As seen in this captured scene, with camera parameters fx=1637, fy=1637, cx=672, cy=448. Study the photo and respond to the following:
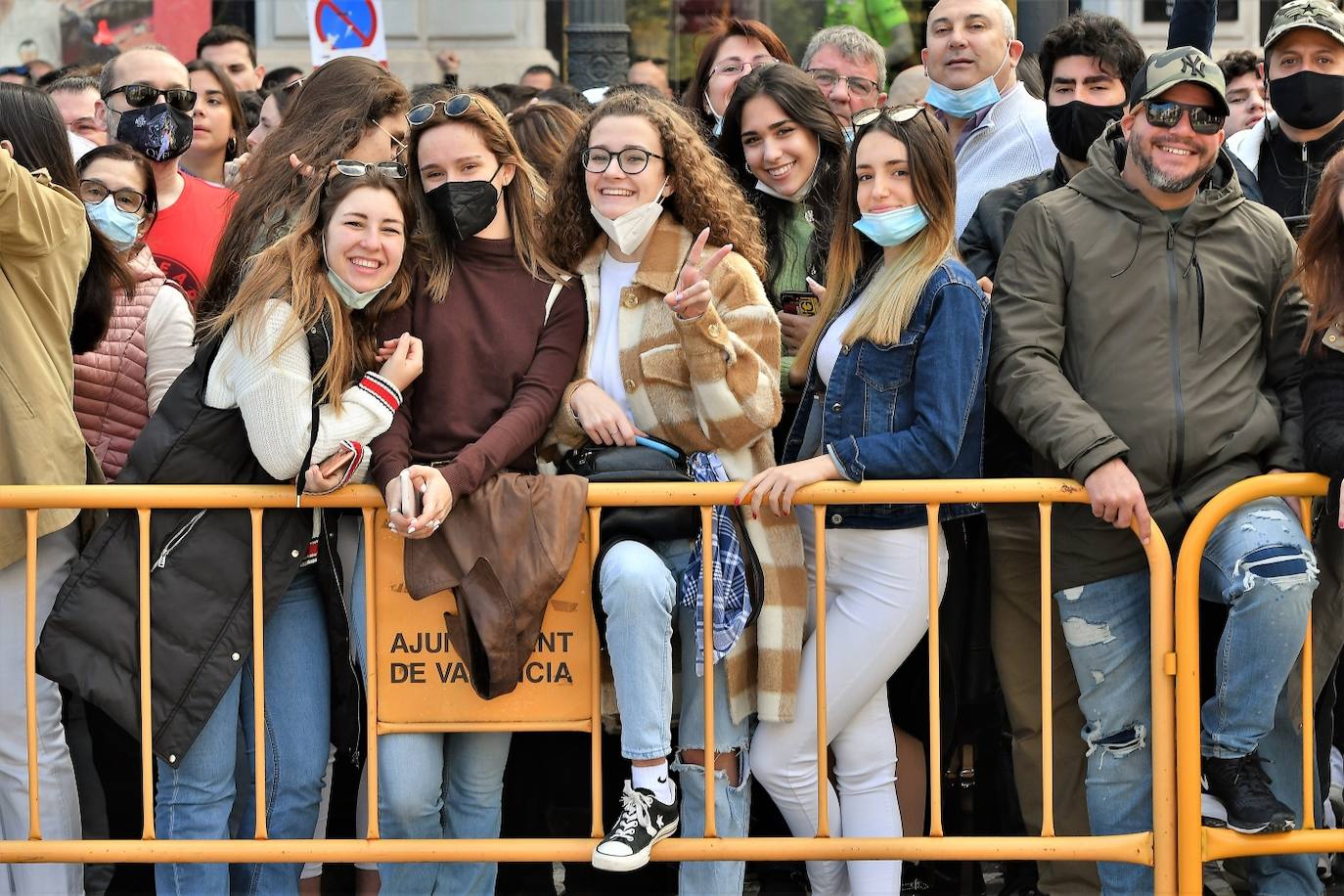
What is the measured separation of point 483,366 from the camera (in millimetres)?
4406

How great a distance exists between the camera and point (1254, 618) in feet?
13.6

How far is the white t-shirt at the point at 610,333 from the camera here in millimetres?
4531

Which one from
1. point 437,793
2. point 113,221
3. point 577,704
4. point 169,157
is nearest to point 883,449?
point 577,704

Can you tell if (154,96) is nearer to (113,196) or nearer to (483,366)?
(113,196)

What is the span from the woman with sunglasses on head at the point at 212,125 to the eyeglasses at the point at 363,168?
2252 mm

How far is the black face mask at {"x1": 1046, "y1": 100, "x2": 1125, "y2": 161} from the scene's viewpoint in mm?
5129

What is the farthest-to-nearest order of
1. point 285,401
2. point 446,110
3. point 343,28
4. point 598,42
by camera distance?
1. point 598,42
2. point 343,28
3. point 446,110
4. point 285,401

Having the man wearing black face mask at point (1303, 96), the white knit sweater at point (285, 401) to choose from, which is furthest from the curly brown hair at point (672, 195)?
the man wearing black face mask at point (1303, 96)

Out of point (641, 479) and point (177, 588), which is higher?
point (641, 479)

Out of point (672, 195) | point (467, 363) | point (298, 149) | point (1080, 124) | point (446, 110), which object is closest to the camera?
point (467, 363)

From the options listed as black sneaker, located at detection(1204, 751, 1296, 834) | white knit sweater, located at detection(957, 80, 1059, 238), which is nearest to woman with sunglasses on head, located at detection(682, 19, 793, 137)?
white knit sweater, located at detection(957, 80, 1059, 238)

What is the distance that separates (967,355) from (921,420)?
0.22 m

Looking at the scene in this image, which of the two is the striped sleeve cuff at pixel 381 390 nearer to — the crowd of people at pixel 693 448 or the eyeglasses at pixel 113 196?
the crowd of people at pixel 693 448

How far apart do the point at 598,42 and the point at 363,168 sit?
9.55 metres
